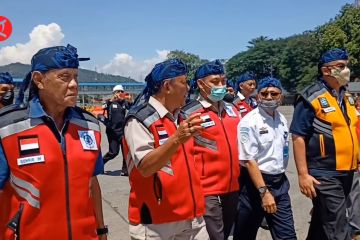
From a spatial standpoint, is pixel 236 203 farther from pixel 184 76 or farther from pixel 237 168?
pixel 184 76

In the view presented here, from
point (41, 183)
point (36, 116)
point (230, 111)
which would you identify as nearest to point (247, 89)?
point (230, 111)

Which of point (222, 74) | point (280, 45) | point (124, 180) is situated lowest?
point (124, 180)

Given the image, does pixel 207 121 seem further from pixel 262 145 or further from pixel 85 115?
pixel 85 115

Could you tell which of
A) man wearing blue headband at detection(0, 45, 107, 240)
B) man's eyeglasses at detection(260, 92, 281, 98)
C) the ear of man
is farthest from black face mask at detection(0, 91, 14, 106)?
the ear of man

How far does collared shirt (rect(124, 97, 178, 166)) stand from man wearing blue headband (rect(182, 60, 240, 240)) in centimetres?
78

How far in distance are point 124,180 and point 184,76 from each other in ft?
20.7

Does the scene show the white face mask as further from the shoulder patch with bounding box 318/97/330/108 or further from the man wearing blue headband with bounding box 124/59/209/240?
the man wearing blue headband with bounding box 124/59/209/240

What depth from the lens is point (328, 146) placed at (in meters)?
4.19

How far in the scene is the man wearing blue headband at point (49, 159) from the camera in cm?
238

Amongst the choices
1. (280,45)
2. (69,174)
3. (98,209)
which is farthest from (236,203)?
(280,45)

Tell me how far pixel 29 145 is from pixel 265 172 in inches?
99.1

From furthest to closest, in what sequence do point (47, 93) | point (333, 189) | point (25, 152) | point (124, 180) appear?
1. point (124, 180)
2. point (333, 189)
3. point (47, 93)
4. point (25, 152)

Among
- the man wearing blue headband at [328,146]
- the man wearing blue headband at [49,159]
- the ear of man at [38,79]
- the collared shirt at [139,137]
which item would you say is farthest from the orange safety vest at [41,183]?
the man wearing blue headband at [328,146]

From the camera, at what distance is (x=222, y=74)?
175 inches
